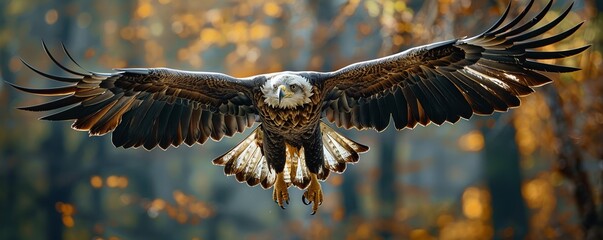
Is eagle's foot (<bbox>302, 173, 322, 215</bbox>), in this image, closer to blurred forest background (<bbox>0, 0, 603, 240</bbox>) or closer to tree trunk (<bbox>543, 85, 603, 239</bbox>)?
tree trunk (<bbox>543, 85, 603, 239</bbox>)

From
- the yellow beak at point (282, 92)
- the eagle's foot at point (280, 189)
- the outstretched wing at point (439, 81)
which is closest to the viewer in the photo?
the yellow beak at point (282, 92)

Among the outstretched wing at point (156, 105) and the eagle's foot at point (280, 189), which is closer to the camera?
the outstretched wing at point (156, 105)

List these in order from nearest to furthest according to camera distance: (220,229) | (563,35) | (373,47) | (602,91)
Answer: (563,35) < (602,91) < (373,47) < (220,229)

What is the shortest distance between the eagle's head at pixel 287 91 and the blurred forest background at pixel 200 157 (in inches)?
241

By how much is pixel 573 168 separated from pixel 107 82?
5069 mm

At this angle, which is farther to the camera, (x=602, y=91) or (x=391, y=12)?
(x=602, y=91)

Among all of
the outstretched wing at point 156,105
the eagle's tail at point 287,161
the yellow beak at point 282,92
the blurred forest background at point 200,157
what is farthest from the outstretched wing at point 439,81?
the blurred forest background at point 200,157

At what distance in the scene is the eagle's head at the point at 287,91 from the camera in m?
5.07

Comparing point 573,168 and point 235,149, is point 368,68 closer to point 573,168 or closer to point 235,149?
point 235,149

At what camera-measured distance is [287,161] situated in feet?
19.3

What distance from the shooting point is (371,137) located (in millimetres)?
15570

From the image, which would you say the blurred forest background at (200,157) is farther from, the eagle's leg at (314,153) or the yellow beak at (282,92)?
the yellow beak at (282,92)

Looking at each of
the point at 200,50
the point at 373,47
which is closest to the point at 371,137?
the point at 373,47

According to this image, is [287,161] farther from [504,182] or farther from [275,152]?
[504,182]
